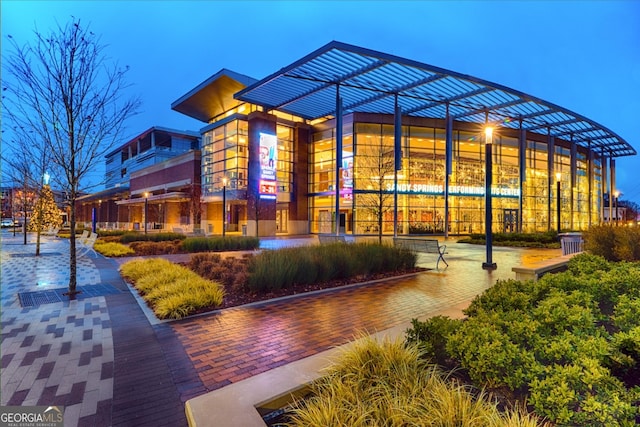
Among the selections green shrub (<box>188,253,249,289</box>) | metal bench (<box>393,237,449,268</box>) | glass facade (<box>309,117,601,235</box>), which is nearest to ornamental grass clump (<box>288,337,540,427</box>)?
green shrub (<box>188,253,249,289</box>)

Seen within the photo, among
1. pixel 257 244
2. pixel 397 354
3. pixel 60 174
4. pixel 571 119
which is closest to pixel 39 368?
pixel 397 354

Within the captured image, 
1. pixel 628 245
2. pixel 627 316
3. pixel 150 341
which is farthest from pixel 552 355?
pixel 628 245

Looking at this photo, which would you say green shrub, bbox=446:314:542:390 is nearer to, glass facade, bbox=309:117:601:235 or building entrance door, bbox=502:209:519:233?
glass facade, bbox=309:117:601:235

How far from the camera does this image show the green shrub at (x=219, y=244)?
18.1m

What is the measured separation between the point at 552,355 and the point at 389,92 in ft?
94.9

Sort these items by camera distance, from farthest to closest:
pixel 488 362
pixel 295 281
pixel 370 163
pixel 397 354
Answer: pixel 370 163 → pixel 295 281 → pixel 397 354 → pixel 488 362

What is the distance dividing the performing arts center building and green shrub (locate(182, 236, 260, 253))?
11799mm

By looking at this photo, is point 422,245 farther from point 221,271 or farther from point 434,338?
point 434,338

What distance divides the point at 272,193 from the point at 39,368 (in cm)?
3095

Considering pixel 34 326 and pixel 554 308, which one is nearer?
pixel 554 308

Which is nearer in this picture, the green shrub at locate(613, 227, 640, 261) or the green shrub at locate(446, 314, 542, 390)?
the green shrub at locate(446, 314, 542, 390)

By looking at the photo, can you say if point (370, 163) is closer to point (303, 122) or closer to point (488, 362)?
point (303, 122)

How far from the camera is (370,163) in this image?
3375cm

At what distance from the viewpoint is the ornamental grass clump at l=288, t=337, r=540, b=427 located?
7.85 feet
